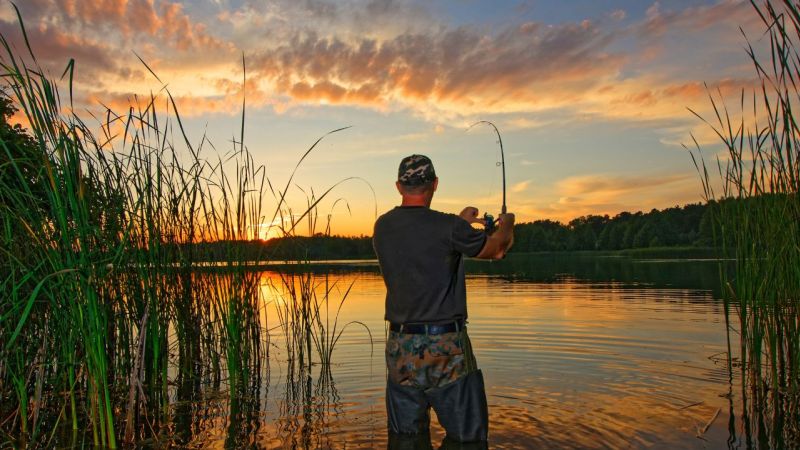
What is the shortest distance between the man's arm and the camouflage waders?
0.58 meters

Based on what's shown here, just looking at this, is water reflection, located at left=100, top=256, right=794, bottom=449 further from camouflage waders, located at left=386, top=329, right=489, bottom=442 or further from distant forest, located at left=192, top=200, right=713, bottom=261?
distant forest, located at left=192, top=200, right=713, bottom=261

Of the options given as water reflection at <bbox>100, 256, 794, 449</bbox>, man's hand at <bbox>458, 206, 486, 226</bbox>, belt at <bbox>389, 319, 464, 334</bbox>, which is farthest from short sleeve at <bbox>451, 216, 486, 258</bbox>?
water reflection at <bbox>100, 256, 794, 449</bbox>

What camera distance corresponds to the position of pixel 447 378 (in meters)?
4.51

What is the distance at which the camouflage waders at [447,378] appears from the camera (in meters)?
4.49

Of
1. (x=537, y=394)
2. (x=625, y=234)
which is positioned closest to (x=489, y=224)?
(x=537, y=394)

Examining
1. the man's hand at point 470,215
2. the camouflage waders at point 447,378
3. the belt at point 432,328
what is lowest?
the camouflage waders at point 447,378

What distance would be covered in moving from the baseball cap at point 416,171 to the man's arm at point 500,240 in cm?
58

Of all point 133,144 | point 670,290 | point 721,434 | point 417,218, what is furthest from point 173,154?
point 670,290

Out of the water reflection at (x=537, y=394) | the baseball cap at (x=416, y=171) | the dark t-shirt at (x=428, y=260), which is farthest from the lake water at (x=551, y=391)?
the baseball cap at (x=416, y=171)

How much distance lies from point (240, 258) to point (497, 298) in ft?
40.2

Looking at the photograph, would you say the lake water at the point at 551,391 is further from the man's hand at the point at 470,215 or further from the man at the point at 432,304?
the man's hand at the point at 470,215

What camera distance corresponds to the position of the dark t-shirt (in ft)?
14.6

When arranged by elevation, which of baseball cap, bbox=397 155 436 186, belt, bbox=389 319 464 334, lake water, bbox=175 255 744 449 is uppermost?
baseball cap, bbox=397 155 436 186

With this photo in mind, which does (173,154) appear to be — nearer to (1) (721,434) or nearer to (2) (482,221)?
(2) (482,221)
